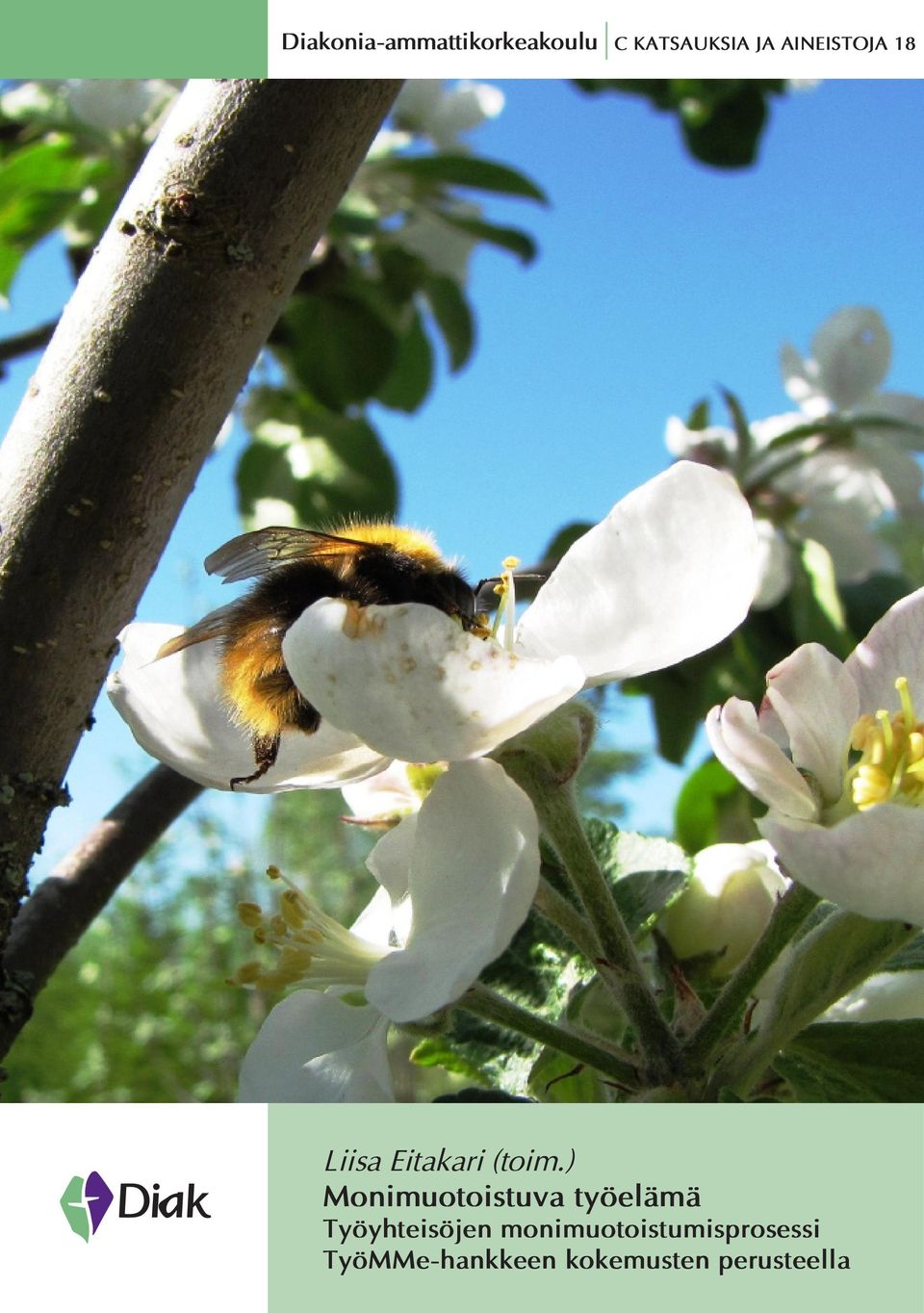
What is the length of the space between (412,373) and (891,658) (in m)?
1.76

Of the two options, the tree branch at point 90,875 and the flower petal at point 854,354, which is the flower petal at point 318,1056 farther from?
the flower petal at point 854,354

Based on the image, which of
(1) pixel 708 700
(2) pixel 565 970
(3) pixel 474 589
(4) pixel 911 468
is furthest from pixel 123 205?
(4) pixel 911 468

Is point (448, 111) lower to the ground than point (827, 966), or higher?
higher

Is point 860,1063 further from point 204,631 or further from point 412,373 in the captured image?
point 412,373

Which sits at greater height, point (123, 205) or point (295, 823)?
point (295, 823)

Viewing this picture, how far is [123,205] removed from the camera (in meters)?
0.75

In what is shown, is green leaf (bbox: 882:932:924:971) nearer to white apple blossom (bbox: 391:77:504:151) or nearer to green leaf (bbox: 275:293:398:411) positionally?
green leaf (bbox: 275:293:398:411)

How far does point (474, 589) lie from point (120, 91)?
143 centimetres

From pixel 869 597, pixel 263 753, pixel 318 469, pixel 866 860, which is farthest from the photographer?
pixel 318 469

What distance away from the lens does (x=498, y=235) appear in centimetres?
217

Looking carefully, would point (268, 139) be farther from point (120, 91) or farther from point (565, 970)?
point (120, 91)

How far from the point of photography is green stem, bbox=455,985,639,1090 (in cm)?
58

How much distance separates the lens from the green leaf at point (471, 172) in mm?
2043

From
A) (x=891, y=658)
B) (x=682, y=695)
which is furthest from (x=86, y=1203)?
(x=682, y=695)
